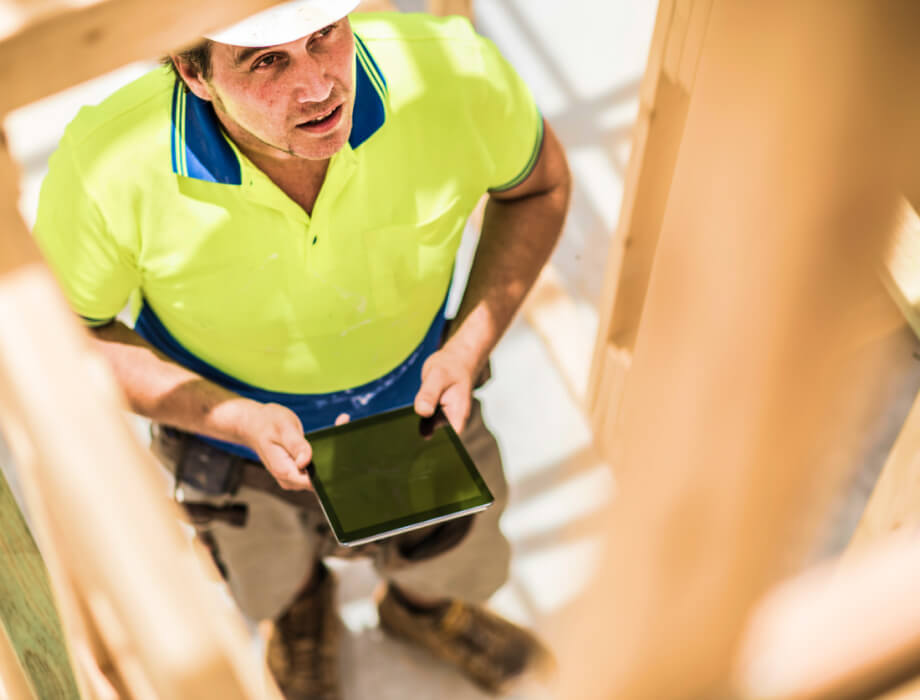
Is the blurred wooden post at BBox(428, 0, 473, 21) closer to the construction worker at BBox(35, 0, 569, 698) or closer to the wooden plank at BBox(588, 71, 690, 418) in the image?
the wooden plank at BBox(588, 71, 690, 418)

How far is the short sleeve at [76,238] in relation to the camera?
4.09 feet

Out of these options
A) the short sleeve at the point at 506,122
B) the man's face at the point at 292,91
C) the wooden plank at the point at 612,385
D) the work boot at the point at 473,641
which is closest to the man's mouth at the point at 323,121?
the man's face at the point at 292,91

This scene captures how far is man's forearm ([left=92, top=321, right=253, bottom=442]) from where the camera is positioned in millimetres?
1377

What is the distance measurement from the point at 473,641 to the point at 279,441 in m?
0.79

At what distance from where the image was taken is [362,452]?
1512 mm

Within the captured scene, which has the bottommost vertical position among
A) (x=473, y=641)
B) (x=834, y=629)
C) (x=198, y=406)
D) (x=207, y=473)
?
(x=473, y=641)

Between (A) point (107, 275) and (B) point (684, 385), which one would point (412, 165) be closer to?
(A) point (107, 275)

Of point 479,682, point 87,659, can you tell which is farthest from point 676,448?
point 479,682

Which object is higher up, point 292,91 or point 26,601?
point 292,91

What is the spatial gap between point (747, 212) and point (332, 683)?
189 cm

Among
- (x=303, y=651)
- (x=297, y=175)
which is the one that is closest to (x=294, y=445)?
(x=297, y=175)

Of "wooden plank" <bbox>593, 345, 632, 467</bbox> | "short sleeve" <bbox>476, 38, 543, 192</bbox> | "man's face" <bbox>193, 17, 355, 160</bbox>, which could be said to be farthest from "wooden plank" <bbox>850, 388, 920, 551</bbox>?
"man's face" <bbox>193, 17, 355, 160</bbox>

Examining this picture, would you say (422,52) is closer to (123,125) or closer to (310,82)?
(310,82)

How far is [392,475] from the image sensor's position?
151 centimetres
